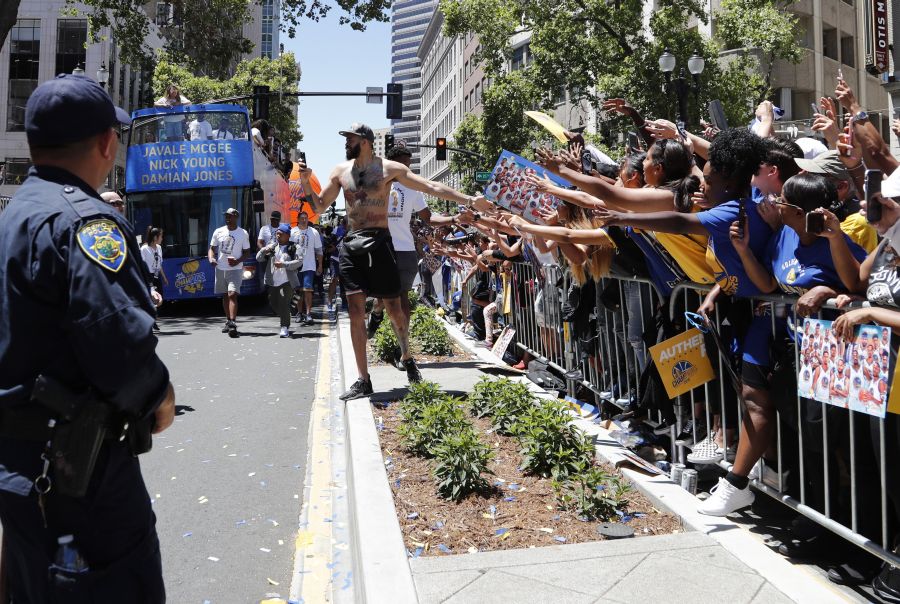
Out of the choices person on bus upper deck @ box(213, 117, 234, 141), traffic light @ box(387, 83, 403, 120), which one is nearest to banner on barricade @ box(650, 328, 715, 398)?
person on bus upper deck @ box(213, 117, 234, 141)

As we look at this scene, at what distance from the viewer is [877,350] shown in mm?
3098

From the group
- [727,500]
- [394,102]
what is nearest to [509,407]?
Answer: [727,500]

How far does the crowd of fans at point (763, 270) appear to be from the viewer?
3342mm

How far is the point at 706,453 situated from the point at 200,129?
1579 centimetres

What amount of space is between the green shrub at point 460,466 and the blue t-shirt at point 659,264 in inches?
59.9

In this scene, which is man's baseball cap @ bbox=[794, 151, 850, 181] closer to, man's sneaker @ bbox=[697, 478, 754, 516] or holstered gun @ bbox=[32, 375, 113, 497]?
man's sneaker @ bbox=[697, 478, 754, 516]

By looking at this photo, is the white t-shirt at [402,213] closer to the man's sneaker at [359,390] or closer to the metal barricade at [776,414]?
the man's sneaker at [359,390]

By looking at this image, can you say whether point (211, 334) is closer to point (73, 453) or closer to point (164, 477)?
point (164, 477)

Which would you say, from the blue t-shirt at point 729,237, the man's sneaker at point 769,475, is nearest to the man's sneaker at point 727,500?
the man's sneaker at point 769,475

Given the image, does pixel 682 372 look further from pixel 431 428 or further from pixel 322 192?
pixel 322 192

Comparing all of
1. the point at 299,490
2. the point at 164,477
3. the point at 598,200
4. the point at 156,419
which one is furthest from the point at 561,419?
the point at 156,419

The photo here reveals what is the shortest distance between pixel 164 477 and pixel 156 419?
3.31 m

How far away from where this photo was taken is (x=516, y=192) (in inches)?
246

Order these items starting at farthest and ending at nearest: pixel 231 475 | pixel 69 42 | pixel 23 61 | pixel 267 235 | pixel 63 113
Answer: pixel 69 42
pixel 23 61
pixel 267 235
pixel 231 475
pixel 63 113
